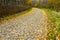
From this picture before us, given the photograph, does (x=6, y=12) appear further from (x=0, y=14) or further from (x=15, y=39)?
(x=15, y=39)

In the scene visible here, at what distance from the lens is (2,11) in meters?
27.5

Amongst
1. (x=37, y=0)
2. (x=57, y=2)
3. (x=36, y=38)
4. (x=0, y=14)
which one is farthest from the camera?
(x=37, y=0)

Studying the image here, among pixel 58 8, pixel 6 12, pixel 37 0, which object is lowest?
pixel 37 0

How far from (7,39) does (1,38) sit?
1.96ft

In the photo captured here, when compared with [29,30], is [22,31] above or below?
above

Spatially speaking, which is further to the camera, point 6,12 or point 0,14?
point 6,12

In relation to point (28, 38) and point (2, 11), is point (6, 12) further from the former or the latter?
point (28, 38)

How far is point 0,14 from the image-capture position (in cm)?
2619

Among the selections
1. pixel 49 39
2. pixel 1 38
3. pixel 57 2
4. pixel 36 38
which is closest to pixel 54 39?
pixel 49 39

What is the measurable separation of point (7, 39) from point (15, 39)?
1.52 feet

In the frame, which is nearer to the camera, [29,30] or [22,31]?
[22,31]

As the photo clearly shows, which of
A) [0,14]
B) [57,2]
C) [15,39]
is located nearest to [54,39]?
[15,39]

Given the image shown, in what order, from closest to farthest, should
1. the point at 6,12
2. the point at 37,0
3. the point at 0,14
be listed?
the point at 0,14
the point at 6,12
the point at 37,0

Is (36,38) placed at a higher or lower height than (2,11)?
higher
